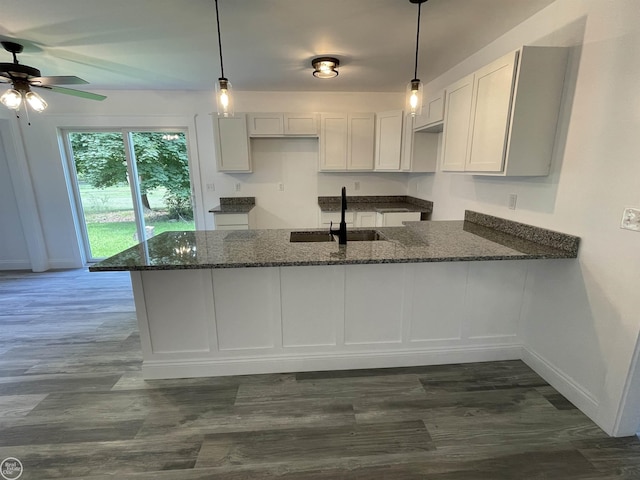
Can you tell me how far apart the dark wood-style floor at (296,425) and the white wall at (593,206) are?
0.78ft

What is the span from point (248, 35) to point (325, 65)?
31.0 inches

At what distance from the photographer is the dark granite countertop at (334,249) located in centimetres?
158

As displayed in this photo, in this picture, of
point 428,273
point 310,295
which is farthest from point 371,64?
point 310,295

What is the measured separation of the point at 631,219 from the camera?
4.53 ft

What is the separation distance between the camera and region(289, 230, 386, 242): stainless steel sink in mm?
2293

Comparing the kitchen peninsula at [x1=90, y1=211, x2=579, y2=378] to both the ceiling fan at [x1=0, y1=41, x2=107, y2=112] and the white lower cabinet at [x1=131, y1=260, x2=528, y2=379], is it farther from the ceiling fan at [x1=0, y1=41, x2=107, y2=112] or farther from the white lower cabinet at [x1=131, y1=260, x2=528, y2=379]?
the ceiling fan at [x1=0, y1=41, x2=107, y2=112]

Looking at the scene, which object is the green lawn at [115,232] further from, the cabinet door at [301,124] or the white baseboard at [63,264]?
the cabinet door at [301,124]

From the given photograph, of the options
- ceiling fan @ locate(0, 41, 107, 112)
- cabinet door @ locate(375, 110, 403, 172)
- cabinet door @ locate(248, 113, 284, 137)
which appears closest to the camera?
ceiling fan @ locate(0, 41, 107, 112)

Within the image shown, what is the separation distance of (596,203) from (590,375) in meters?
1.00

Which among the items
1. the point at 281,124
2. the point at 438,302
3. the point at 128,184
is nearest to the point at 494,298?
the point at 438,302

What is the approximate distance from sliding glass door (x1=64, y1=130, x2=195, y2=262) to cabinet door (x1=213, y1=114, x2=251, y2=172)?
66 centimetres

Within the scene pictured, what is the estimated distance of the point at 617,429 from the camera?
1511 mm

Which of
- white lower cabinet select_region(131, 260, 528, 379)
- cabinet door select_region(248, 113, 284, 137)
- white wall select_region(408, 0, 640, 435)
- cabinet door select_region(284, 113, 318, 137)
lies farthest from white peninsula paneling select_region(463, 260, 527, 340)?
cabinet door select_region(248, 113, 284, 137)

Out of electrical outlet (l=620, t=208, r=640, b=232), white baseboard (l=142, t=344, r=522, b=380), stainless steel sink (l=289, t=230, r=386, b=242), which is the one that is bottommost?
white baseboard (l=142, t=344, r=522, b=380)
